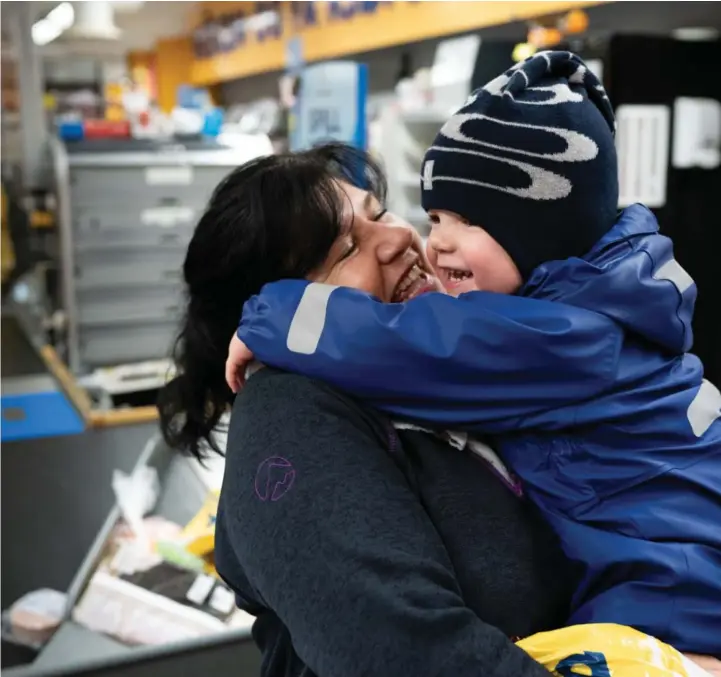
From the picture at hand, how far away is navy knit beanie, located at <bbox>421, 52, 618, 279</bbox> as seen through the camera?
3.11 ft

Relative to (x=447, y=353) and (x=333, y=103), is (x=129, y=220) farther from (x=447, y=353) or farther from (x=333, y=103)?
(x=447, y=353)

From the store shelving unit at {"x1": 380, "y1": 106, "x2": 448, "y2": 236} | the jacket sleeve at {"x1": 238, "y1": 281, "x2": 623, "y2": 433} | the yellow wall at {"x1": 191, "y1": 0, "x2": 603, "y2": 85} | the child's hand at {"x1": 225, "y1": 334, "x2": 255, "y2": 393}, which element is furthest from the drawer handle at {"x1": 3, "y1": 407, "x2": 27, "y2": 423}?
the yellow wall at {"x1": 191, "y1": 0, "x2": 603, "y2": 85}

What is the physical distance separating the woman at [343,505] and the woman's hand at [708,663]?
0.13m

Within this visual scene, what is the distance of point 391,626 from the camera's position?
667 millimetres

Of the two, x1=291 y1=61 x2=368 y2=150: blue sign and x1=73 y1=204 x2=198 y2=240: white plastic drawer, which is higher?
x1=291 y1=61 x2=368 y2=150: blue sign

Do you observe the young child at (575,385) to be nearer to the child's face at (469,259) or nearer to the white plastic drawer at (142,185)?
the child's face at (469,259)

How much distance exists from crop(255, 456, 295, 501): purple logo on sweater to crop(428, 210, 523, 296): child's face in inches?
14.2

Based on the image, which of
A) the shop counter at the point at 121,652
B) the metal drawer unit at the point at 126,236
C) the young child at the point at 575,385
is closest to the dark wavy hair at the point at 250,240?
the young child at the point at 575,385

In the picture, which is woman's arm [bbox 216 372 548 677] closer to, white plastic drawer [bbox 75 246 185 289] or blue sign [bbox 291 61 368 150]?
blue sign [bbox 291 61 368 150]

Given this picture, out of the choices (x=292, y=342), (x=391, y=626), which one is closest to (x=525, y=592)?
(x=391, y=626)

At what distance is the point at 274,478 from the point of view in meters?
0.75

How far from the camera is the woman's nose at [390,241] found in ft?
3.34

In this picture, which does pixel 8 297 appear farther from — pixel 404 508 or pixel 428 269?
pixel 404 508

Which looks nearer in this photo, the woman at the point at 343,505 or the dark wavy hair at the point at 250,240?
the woman at the point at 343,505
